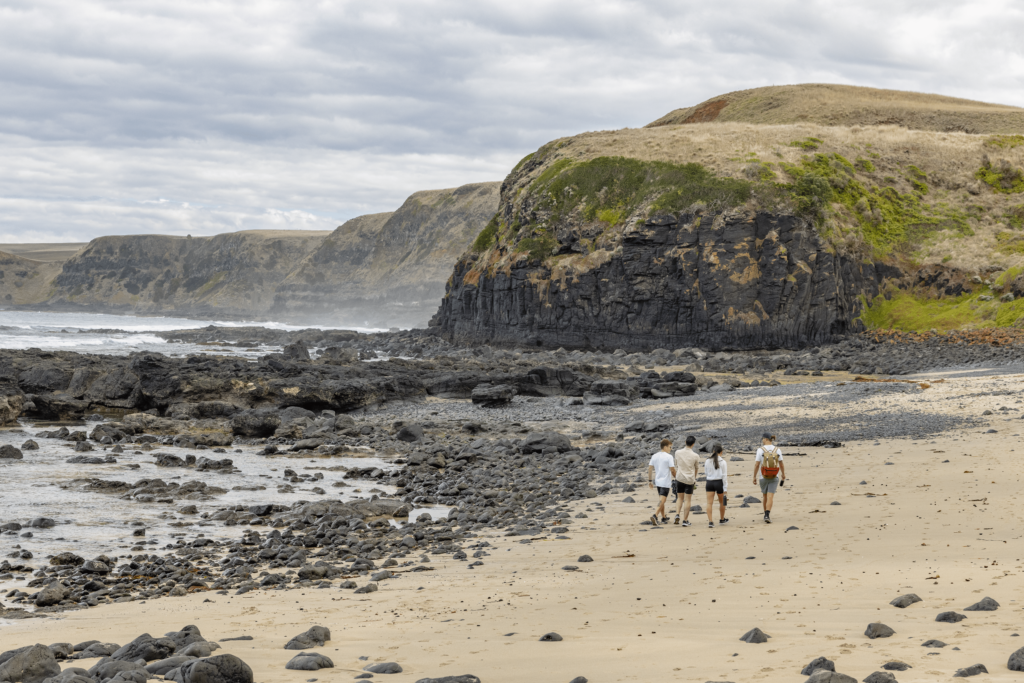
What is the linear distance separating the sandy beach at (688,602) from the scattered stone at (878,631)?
133 millimetres

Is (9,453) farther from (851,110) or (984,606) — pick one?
(851,110)

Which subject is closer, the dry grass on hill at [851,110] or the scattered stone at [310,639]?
the scattered stone at [310,639]

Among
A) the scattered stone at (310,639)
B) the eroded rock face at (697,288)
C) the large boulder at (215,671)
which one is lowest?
the scattered stone at (310,639)

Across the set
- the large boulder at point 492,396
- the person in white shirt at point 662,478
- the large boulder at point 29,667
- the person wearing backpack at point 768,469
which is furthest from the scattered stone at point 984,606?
the large boulder at point 492,396

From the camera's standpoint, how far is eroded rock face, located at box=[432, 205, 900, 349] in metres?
53.0

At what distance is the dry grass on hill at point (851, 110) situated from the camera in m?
95.1

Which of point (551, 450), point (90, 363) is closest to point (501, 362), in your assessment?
point (90, 363)

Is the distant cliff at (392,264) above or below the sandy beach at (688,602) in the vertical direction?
above

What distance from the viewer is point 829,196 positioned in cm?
5916

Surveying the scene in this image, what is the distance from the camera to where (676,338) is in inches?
2164

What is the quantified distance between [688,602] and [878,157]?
228ft

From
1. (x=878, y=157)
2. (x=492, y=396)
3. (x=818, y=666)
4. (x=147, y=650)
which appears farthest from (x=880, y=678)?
(x=878, y=157)

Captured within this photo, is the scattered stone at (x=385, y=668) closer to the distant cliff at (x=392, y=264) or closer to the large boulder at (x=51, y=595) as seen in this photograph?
the large boulder at (x=51, y=595)

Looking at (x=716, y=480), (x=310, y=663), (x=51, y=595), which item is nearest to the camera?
(x=310, y=663)
